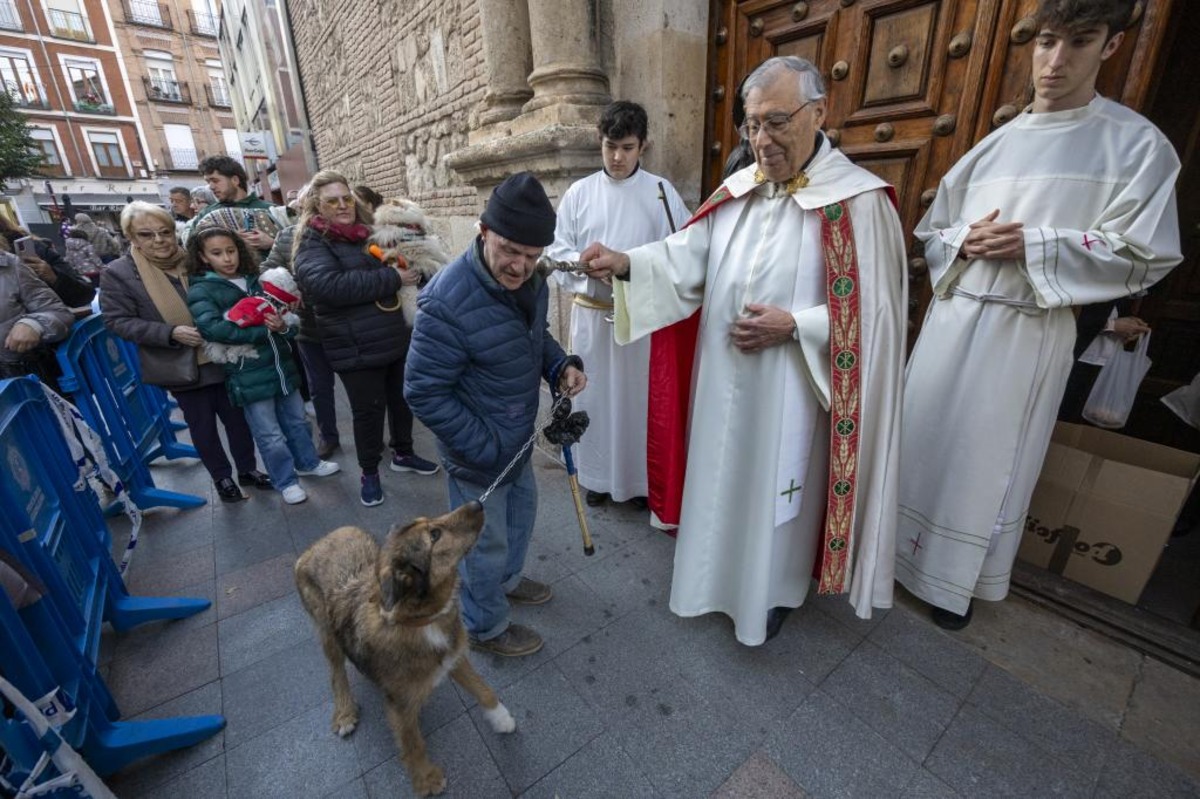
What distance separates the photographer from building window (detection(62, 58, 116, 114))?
27047 millimetres

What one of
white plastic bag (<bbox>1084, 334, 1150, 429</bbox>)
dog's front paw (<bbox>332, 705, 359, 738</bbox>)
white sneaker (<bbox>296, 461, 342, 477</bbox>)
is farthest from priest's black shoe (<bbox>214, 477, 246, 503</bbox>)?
white plastic bag (<bbox>1084, 334, 1150, 429</bbox>)

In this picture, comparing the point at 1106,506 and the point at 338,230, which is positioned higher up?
the point at 338,230

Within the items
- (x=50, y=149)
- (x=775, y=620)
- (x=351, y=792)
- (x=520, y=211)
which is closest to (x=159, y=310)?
(x=520, y=211)

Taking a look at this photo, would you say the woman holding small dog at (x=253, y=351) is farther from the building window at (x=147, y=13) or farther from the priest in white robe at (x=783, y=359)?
the building window at (x=147, y=13)

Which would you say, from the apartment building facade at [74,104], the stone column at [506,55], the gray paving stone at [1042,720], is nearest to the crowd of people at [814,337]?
the gray paving stone at [1042,720]

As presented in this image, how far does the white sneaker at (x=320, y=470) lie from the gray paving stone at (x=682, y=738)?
2938 mm

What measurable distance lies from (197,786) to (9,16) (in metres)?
41.0

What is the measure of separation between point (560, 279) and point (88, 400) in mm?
3167

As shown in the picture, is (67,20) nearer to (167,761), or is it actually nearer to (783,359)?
(167,761)

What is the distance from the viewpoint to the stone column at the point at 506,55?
3.90 metres

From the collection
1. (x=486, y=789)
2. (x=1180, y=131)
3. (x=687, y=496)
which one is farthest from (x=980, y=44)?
(x=486, y=789)

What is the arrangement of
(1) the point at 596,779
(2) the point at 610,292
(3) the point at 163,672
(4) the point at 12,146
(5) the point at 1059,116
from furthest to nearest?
(4) the point at 12,146 < (2) the point at 610,292 < (3) the point at 163,672 < (5) the point at 1059,116 < (1) the point at 596,779

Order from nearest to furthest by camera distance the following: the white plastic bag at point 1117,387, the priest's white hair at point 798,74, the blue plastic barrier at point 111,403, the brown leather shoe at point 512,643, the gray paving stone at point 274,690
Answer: the priest's white hair at point 798,74 < the gray paving stone at point 274,690 < the brown leather shoe at point 512,643 < the white plastic bag at point 1117,387 < the blue plastic barrier at point 111,403

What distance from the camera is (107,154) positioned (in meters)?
28.1
